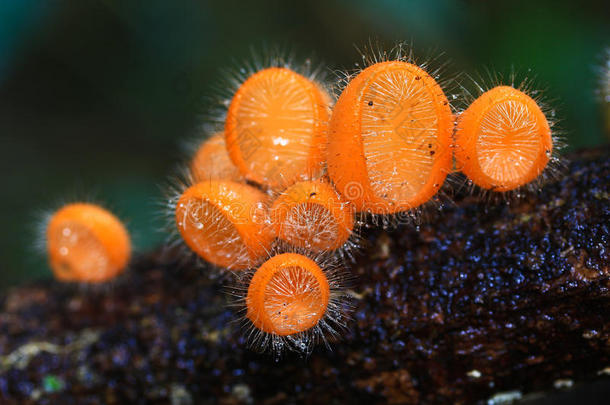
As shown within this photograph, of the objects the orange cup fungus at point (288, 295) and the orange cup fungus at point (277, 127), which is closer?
the orange cup fungus at point (288, 295)

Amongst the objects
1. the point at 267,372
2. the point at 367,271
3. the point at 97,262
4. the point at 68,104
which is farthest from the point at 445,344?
the point at 68,104

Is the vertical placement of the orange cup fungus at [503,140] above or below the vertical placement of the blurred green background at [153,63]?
below

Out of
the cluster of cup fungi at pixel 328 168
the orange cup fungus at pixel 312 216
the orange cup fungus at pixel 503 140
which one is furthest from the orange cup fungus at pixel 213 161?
the orange cup fungus at pixel 503 140

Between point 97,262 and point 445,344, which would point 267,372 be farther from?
point 97,262

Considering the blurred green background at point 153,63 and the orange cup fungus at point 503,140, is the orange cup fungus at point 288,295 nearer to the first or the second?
the orange cup fungus at point 503,140

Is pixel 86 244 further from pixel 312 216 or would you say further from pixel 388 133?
pixel 388 133

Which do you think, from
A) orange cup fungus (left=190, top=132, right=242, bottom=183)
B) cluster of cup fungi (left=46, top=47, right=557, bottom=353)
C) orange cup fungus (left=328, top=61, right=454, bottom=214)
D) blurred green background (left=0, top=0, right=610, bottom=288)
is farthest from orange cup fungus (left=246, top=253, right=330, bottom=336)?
blurred green background (left=0, top=0, right=610, bottom=288)

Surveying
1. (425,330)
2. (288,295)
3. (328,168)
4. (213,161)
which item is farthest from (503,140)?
(213,161)
